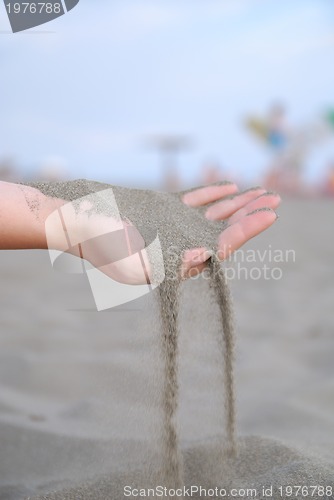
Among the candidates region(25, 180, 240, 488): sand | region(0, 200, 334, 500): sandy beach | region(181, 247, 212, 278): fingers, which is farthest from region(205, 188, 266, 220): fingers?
region(181, 247, 212, 278): fingers

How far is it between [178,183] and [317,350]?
820cm

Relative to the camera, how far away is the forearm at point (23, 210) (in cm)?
222

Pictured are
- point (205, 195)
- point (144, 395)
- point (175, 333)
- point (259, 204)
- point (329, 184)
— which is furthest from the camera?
point (329, 184)

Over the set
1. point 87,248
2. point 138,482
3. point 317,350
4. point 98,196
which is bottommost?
point 317,350

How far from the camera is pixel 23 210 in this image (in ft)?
7.31

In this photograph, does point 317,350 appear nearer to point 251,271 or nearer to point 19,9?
point 251,271

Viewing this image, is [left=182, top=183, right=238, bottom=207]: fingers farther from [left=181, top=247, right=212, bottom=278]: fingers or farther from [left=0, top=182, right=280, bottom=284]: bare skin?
[left=181, top=247, right=212, bottom=278]: fingers

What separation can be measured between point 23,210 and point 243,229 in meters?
0.79

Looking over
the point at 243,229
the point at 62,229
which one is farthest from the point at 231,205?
the point at 62,229

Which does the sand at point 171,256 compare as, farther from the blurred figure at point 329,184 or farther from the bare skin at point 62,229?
the blurred figure at point 329,184

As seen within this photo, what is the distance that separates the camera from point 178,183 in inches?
451

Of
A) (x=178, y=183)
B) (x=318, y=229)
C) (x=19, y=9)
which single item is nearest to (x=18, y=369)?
(x=19, y=9)

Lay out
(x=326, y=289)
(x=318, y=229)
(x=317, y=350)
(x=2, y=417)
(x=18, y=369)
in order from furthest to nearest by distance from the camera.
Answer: (x=318, y=229) < (x=326, y=289) < (x=317, y=350) < (x=18, y=369) < (x=2, y=417)

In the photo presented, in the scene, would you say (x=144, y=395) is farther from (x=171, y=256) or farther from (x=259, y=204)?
(x=259, y=204)
